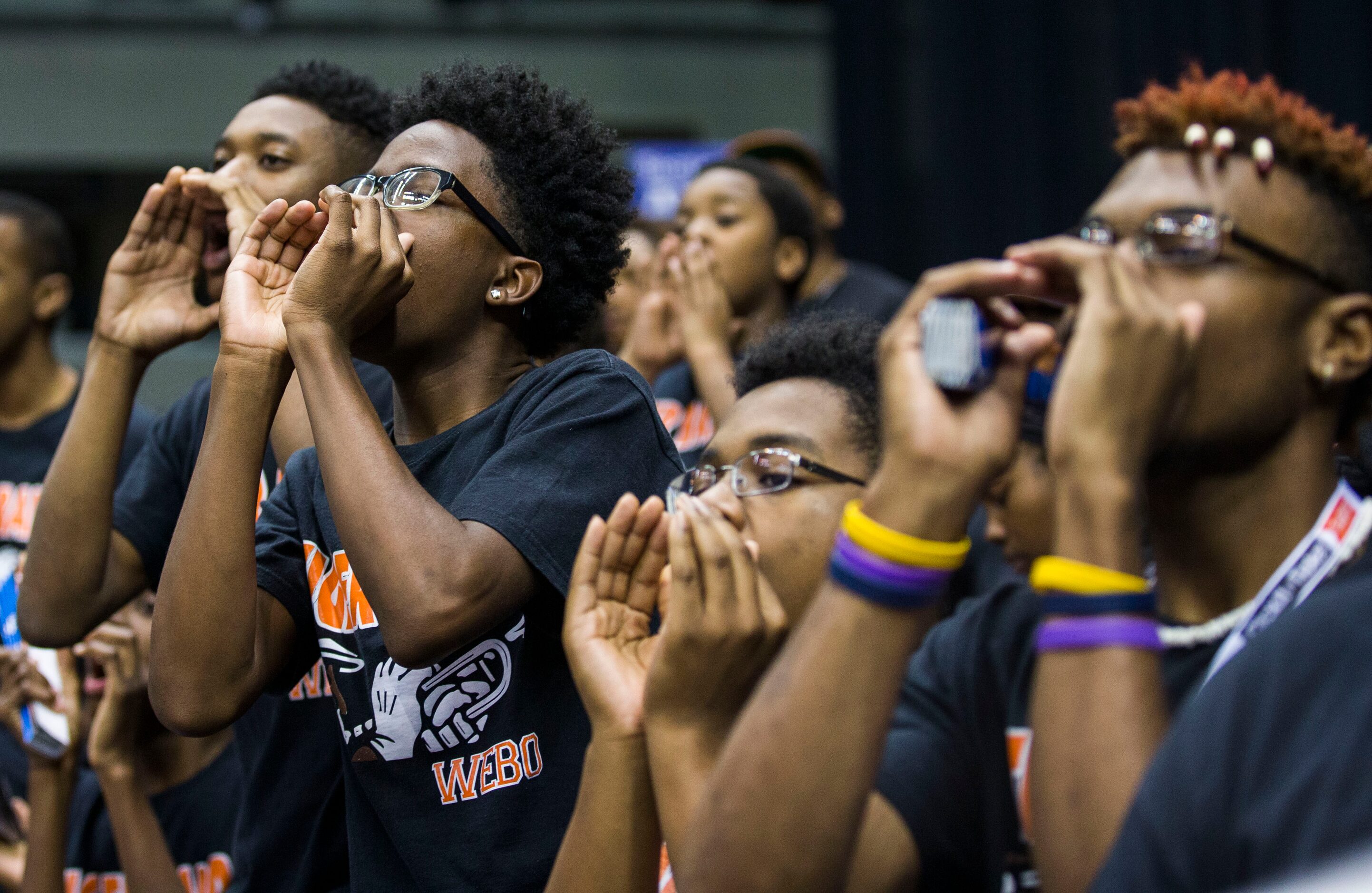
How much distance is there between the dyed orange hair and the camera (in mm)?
1727

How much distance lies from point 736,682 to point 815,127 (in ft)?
40.8

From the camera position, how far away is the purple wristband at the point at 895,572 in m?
1.37

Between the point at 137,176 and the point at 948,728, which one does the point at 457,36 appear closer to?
the point at 137,176

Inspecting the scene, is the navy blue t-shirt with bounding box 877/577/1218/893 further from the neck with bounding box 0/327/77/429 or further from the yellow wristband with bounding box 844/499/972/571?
the neck with bounding box 0/327/77/429

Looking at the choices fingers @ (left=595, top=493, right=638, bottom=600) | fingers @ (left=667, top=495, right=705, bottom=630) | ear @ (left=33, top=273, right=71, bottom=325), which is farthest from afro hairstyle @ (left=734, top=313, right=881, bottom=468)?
ear @ (left=33, top=273, right=71, bottom=325)

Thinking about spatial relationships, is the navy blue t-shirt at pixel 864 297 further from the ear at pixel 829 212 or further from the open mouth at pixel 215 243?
the open mouth at pixel 215 243

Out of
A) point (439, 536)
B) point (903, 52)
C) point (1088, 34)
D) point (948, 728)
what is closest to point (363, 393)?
point (439, 536)

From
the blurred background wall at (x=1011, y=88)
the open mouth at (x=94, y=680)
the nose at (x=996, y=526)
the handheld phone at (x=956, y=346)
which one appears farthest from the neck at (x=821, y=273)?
the handheld phone at (x=956, y=346)

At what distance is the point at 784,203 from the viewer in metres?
4.68

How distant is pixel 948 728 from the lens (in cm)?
201

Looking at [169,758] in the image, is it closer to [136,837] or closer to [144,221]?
[136,837]

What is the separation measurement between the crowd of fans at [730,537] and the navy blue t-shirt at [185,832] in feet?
2.39

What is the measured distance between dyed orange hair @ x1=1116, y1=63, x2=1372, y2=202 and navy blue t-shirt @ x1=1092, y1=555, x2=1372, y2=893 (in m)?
0.69

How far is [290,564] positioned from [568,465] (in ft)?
1.89
